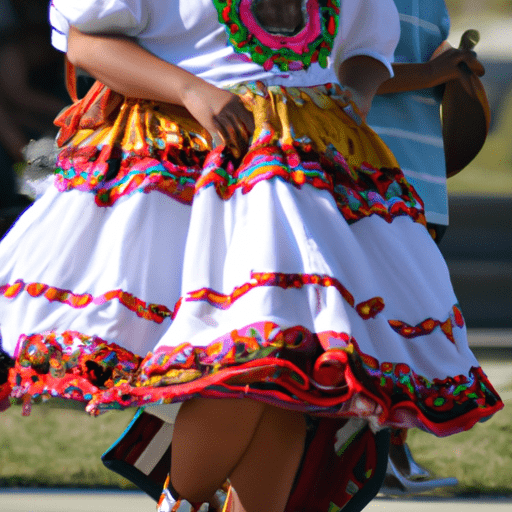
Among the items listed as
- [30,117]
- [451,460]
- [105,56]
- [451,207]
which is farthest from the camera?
[451,207]

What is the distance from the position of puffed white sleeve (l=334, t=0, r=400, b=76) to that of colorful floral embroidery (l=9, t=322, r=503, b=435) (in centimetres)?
62

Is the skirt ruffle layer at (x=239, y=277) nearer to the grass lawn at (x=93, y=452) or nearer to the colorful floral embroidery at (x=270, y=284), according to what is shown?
the colorful floral embroidery at (x=270, y=284)

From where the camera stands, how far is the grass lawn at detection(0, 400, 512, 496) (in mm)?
2891

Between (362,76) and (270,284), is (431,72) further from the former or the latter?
(270,284)

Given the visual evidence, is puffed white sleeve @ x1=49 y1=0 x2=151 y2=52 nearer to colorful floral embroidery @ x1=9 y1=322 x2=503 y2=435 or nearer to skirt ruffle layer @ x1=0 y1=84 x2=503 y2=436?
skirt ruffle layer @ x1=0 y1=84 x2=503 y2=436

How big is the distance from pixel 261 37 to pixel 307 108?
0.43 feet

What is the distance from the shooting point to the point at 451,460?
3129 millimetres

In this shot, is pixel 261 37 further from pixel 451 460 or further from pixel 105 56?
pixel 451 460

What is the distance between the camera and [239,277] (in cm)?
130

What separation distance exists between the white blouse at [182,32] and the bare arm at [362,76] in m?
0.14

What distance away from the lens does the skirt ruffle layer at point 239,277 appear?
4.10 ft

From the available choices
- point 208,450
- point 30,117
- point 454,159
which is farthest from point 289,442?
point 30,117

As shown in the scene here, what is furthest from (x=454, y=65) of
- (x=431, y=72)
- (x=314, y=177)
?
(x=314, y=177)

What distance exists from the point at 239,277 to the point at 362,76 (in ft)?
1.90
